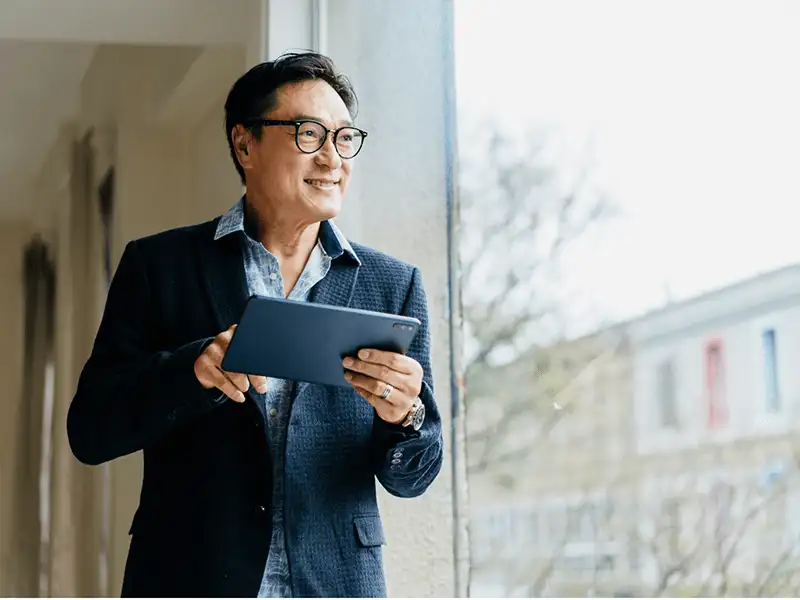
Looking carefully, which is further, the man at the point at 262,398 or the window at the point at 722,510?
the window at the point at 722,510

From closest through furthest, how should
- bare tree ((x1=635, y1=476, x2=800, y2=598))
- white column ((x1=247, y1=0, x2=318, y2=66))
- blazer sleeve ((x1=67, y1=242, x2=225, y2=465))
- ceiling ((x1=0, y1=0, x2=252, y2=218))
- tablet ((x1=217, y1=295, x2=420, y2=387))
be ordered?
tablet ((x1=217, y1=295, x2=420, y2=387)) < blazer sleeve ((x1=67, y1=242, x2=225, y2=465)) < bare tree ((x1=635, y1=476, x2=800, y2=598)) < white column ((x1=247, y1=0, x2=318, y2=66)) < ceiling ((x1=0, y1=0, x2=252, y2=218))

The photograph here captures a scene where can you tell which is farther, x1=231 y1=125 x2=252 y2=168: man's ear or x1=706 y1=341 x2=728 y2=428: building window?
x1=706 y1=341 x2=728 y2=428: building window

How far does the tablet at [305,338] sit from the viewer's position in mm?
1261

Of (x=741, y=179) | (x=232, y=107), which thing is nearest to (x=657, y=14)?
(x=741, y=179)

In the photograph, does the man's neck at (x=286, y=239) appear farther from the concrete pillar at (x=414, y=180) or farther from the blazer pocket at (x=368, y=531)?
the concrete pillar at (x=414, y=180)

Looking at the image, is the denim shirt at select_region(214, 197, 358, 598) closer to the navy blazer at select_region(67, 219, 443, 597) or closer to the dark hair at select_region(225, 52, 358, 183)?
the navy blazer at select_region(67, 219, 443, 597)

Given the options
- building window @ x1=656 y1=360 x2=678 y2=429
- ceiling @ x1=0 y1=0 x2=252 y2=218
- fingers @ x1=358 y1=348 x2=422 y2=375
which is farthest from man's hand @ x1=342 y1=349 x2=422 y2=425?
ceiling @ x1=0 y1=0 x2=252 y2=218

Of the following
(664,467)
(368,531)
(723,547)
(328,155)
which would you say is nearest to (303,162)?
(328,155)

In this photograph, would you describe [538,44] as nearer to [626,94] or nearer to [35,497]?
[626,94]

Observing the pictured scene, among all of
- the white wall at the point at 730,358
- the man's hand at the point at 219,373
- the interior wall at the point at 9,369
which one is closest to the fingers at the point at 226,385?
the man's hand at the point at 219,373

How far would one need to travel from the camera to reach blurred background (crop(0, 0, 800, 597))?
2084 millimetres

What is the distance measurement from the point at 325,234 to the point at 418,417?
311 millimetres

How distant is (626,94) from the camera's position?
2.21m

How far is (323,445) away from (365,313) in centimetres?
26
